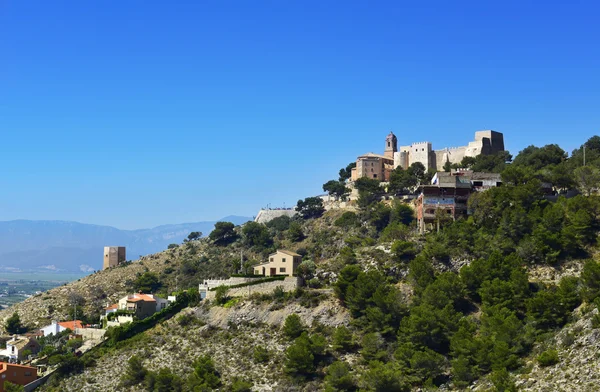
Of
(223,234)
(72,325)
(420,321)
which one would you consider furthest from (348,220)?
(420,321)

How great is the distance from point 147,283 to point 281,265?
1209 inches

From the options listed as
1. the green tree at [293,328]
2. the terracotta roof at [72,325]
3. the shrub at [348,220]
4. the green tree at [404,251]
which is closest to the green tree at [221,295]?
the green tree at [293,328]

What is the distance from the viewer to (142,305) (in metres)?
69.2

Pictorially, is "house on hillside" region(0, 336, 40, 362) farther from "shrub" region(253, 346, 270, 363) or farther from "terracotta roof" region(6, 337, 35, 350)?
"shrub" region(253, 346, 270, 363)

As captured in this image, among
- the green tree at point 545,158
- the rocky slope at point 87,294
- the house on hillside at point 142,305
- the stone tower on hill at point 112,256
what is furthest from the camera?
the stone tower on hill at point 112,256

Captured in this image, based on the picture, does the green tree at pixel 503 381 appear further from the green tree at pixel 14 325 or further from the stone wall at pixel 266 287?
the green tree at pixel 14 325

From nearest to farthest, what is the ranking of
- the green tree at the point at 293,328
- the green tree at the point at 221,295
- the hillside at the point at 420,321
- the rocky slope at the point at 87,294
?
the hillside at the point at 420,321, the green tree at the point at 293,328, the green tree at the point at 221,295, the rocky slope at the point at 87,294

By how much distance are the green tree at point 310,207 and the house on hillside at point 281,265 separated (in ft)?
124

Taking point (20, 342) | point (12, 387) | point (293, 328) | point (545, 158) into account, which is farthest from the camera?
point (545, 158)

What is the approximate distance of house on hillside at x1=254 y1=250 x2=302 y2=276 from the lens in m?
64.5

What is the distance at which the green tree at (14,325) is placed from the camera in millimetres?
80688

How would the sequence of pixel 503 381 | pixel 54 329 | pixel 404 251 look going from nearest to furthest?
pixel 503 381
pixel 404 251
pixel 54 329

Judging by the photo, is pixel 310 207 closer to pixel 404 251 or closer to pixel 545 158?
pixel 545 158

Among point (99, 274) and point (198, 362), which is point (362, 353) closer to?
point (198, 362)
